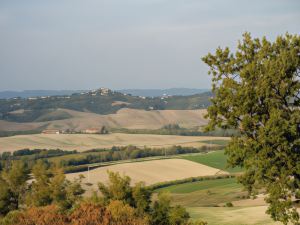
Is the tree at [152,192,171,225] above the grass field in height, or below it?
above

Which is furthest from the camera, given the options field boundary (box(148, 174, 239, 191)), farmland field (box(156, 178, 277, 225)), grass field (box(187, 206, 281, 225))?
field boundary (box(148, 174, 239, 191))

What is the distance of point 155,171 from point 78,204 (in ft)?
245

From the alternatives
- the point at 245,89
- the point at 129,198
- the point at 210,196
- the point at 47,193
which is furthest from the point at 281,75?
the point at 210,196

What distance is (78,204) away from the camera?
29.7m

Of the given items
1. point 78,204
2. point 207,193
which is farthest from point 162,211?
point 207,193

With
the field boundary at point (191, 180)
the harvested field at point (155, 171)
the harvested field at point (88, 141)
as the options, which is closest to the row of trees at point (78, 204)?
the harvested field at point (155, 171)

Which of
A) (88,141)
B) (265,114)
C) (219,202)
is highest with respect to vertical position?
(265,114)

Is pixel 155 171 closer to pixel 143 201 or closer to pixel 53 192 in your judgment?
pixel 53 192

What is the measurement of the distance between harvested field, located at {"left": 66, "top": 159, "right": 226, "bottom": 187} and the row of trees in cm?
3128

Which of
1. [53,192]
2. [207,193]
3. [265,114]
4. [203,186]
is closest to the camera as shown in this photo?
[265,114]

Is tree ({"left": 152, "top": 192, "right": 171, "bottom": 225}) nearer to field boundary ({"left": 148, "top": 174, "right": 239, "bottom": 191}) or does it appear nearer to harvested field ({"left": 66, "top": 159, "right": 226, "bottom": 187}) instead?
field boundary ({"left": 148, "top": 174, "right": 239, "bottom": 191})

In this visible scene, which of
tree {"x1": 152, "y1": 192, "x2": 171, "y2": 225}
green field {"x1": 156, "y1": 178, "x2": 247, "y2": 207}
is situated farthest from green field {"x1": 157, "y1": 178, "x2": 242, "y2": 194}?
tree {"x1": 152, "y1": 192, "x2": 171, "y2": 225}

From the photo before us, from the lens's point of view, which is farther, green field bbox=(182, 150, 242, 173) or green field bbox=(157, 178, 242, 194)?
green field bbox=(182, 150, 242, 173)

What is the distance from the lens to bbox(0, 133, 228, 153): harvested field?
143 metres
